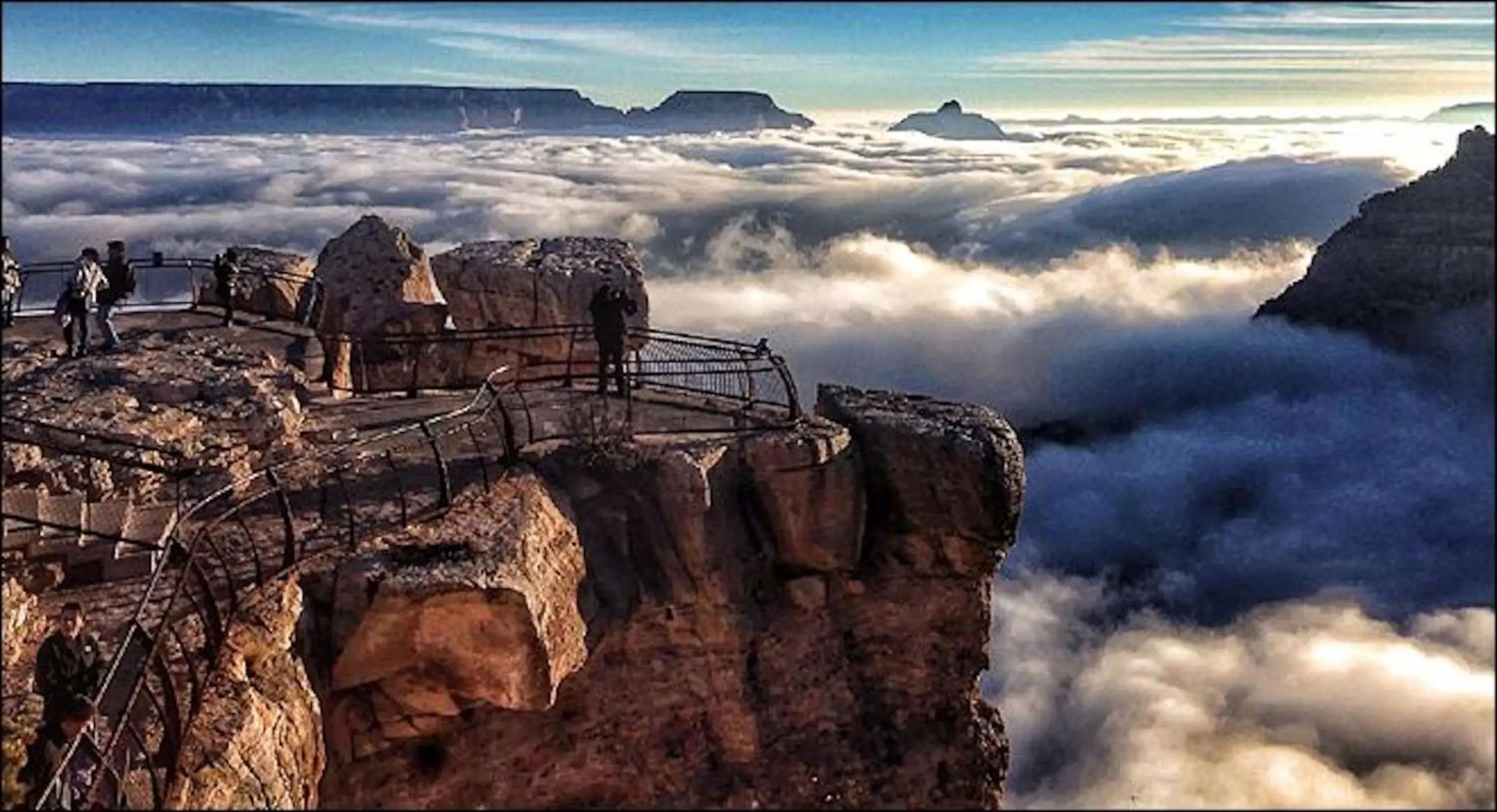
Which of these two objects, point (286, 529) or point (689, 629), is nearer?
point (286, 529)

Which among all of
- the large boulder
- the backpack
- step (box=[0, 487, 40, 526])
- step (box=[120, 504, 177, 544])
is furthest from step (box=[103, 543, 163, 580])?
the large boulder

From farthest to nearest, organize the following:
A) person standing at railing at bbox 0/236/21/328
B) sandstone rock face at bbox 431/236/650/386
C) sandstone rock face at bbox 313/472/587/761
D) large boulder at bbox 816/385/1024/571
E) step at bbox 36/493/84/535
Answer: sandstone rock face at bbox 431/236/650/386 < person standing at railing at bbox 0/236/21/328 < large boulder at bbox 816/385/1024/571 < sandstone rock face at bbox 313/472/587/761 < step at bbox 36/493/84/535

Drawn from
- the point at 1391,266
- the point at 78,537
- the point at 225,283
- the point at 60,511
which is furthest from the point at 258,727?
the point at 1391,266

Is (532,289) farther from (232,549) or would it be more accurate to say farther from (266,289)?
(232,549)

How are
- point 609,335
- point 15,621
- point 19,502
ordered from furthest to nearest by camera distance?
point 609,335 → point 19,502 → point 15,621

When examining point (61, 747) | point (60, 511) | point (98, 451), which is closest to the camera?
point (61, 747)

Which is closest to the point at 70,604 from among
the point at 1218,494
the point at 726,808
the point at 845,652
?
the point at 726,808

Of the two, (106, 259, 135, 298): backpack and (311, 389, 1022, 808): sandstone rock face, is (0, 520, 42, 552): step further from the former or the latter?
(106, 259, 135, 298): backpack
